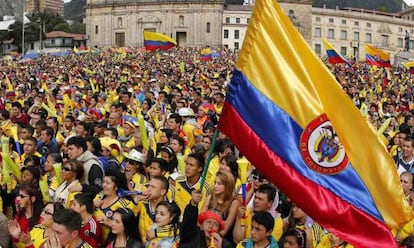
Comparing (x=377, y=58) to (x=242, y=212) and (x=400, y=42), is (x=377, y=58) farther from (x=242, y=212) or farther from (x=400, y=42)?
(x=400, y=42)

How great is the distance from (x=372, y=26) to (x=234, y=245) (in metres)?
87.8

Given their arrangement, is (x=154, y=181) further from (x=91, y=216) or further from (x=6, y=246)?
(x=6, y=246)

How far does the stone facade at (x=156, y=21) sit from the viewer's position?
79062 millimetres

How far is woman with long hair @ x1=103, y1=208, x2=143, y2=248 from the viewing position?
209 inches

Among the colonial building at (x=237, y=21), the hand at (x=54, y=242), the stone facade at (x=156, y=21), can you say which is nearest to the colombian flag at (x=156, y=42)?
the hand at (x=54, y=242)

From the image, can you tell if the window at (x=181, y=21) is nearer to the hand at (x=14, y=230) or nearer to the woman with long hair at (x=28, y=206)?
the woman with long hair at (x=28, y=206)

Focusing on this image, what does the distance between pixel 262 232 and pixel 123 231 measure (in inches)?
48.5

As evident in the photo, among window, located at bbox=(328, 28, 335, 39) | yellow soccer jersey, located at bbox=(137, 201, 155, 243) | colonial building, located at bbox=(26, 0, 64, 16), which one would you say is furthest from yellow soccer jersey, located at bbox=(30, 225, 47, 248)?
colonial building, located at bbox=(26, 0, 64, 16)

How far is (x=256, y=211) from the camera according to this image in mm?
5742

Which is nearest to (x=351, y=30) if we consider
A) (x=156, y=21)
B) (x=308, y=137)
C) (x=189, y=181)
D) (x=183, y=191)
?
(x=156, y=21)

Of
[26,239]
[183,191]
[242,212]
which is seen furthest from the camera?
[183,191]

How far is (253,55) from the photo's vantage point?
4.44 m

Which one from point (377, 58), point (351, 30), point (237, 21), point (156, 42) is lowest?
point (377, 58)

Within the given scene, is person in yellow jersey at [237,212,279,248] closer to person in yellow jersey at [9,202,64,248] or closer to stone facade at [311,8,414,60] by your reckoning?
person in yellow jersey at [9,202,64,248]
